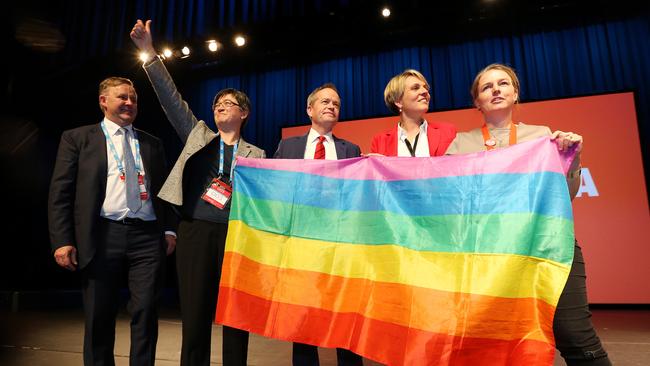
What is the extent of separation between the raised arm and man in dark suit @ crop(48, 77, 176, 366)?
24 cm

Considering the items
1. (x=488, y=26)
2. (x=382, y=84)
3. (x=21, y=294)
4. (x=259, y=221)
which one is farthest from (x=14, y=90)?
(x=488, y=26)

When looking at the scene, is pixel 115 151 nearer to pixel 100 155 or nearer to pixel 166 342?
pixel 100 155

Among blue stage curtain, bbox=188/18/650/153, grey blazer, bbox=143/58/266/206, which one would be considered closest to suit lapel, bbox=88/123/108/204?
grey blazer, bbox=143/58/266/206

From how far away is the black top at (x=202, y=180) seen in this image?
6.28ft

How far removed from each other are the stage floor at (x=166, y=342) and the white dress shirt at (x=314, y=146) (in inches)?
58.8

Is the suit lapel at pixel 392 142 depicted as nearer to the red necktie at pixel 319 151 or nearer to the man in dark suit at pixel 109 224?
the red necktie at pixel 319 151

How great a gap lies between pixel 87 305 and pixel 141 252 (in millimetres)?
340

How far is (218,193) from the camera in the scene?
6.39 feet

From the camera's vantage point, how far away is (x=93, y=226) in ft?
6.38

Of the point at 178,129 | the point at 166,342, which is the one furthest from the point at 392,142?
the point at 166,342

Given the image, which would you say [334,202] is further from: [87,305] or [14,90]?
[14,90]

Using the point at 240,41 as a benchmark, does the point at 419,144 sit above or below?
below

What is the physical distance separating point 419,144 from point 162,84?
1.35m

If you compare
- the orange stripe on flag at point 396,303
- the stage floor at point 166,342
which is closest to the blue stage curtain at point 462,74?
the stage floor at point 166,342
